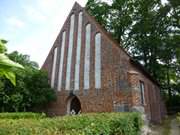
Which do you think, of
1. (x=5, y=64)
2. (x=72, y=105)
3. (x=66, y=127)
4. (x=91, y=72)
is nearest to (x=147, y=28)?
(x=91, y=72)

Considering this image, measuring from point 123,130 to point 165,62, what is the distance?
21.2 meters

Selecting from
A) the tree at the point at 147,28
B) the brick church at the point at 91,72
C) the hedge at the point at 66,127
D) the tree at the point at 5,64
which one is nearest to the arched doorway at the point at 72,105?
the brick church at the point at 91,72

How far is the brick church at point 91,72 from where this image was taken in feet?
42.5

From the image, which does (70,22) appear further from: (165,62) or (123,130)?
(165,62)

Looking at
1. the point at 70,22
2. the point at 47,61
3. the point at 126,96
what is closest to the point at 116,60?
the point at 126,96

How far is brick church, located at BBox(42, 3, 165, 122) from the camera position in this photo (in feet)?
42.5

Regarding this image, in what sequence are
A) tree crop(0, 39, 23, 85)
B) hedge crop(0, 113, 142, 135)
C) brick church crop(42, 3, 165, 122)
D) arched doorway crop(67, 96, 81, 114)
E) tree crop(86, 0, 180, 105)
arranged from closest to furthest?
tree crop(0, 39, 23, 85) < hedge crop(0, 113, 142, 135) < brick church crop(42, 3, 165, 122) < arched doorway crop(67, 96, 81, 114) < tree crop(86, 0, 180, 105)

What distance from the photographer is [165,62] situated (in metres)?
25.9

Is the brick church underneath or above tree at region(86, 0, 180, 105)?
underneath

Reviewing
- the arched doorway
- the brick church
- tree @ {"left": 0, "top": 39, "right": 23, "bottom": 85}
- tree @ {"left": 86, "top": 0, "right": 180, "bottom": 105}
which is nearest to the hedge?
tree @ {"left": 0, "top": 39, "right": 23, "bottom": 85}

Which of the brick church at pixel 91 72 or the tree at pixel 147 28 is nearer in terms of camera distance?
the brick church at pixel 91 72

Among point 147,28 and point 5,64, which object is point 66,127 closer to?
point 5,64

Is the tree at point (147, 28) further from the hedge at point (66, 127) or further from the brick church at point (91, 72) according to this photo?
the hedge at point (66, 127)

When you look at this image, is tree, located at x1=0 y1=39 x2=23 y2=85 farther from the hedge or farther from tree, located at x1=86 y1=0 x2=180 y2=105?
tree, located at x1=86 y1=0 x2=180 y2=105
